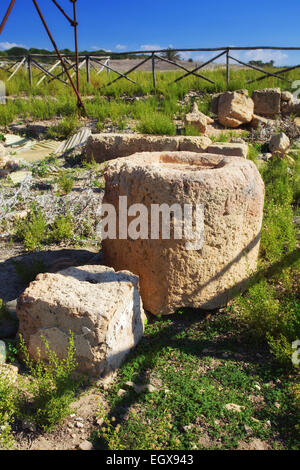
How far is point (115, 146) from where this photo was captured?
22.9 feet

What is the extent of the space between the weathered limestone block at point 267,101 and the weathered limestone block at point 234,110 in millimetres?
526

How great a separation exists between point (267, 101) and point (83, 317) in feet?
29.6

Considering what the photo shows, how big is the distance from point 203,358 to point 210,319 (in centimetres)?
51

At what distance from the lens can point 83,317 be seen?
2732 mm

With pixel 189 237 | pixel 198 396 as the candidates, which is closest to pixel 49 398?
pixel 198 396

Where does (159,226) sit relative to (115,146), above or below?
below

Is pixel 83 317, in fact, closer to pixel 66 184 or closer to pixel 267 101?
pixel 66 184

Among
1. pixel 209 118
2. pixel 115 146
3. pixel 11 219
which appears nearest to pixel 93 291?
pixel 11 219

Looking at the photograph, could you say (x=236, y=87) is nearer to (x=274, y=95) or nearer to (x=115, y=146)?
(x=274, y=95)

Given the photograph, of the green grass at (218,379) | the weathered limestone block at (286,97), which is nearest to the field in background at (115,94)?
the weathered limestone block at (286,97)

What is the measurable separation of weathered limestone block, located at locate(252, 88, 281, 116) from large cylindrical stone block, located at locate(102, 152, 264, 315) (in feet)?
23.9
